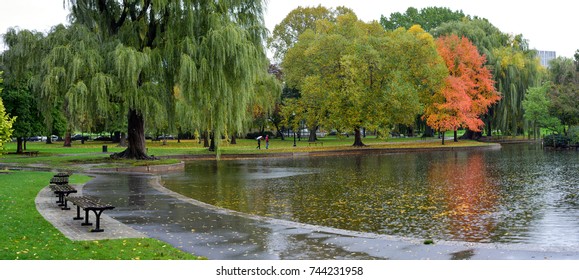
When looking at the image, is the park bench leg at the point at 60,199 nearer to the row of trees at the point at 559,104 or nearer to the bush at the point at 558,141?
the row of trees at the point at 559,104

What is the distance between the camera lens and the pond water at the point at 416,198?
1230 cm

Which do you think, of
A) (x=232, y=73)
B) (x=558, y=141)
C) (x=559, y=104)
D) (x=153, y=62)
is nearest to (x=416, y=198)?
(x=232, y=73)

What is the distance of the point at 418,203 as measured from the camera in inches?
654

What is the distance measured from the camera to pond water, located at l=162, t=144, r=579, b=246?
12.3m

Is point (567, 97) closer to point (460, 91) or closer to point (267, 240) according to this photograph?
point (460, 91)


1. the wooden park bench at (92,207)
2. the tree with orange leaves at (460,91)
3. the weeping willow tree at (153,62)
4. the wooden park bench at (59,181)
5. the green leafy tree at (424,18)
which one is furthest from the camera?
the green leafy tree at (424,18)

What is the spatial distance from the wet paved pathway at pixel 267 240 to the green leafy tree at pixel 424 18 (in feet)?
295

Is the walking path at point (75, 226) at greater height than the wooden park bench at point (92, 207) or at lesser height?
lesser

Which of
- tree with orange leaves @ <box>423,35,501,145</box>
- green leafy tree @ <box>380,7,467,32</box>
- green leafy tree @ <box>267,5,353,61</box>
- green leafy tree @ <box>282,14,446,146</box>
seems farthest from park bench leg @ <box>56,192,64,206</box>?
green leafy tree @ <box>380,7,467,32</box>

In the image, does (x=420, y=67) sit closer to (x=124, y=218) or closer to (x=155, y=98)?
(x=155, y=98)

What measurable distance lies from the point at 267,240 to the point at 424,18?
9609 cm

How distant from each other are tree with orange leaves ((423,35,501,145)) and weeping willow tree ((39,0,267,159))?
32.0 m

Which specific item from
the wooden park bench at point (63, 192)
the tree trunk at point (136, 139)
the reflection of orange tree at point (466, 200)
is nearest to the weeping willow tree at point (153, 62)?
the tree trunk at point (136, 139)

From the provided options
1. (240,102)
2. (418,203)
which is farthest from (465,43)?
(418,203)
